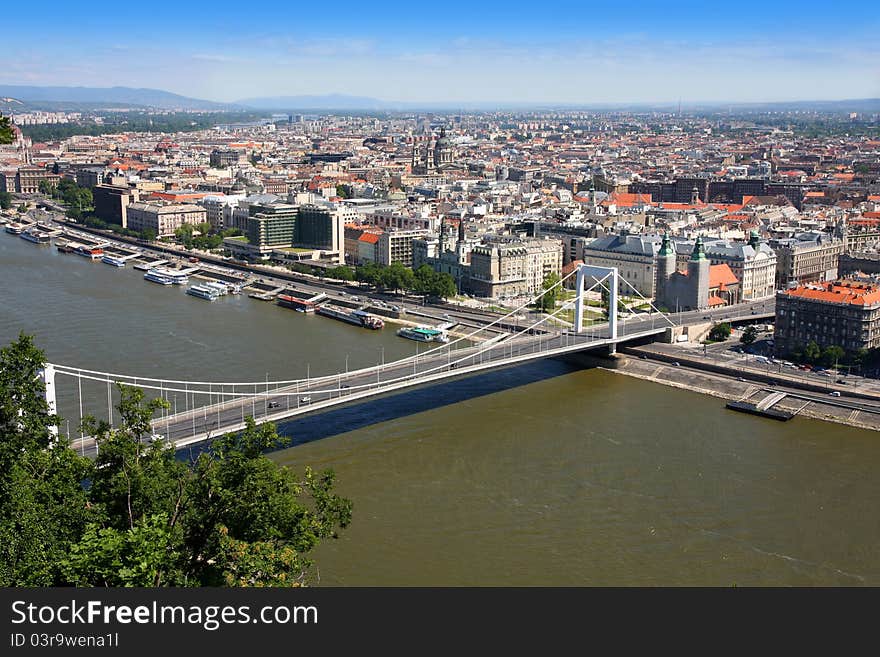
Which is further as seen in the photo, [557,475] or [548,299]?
[548,299]

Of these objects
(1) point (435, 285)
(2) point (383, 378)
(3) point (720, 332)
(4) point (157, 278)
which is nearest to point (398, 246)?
(1) point (435, 285)

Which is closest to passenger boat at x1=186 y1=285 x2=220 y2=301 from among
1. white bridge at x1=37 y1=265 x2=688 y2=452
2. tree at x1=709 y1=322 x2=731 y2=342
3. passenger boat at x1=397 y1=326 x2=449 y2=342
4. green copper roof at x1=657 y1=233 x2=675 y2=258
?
passenger boat at x1=397 y1=326 x2=449 y2=342

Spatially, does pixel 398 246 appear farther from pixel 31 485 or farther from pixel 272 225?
pixel 31 485

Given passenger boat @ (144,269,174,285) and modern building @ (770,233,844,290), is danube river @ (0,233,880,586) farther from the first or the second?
modern building @ (770,233,844,290)

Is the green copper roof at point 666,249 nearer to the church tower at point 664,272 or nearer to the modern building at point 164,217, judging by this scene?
the church tower at point 664,272
